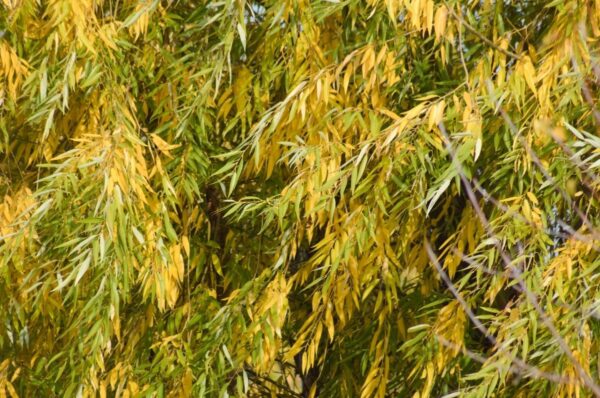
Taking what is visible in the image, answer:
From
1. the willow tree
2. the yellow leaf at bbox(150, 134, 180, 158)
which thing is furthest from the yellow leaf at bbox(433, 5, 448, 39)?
the yellow leaf at bbox(150, 134, 180, 158)

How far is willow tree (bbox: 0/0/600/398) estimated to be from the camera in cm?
272

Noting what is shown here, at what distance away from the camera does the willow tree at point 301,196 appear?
8.91ft

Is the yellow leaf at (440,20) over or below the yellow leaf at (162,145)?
below

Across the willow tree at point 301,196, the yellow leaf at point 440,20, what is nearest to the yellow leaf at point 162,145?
the willow tree at point 301,196

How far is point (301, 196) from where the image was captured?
2.79 m

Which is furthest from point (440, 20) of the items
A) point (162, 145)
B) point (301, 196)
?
point (162, 145)

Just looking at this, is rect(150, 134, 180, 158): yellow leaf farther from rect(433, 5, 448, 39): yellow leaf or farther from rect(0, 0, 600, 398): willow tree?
rect(433, 5, 448, 39): yellow leaf

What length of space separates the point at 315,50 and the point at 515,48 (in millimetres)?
531

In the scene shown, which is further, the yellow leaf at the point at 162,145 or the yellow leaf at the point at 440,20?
the yellow leaf at the point at 162,145

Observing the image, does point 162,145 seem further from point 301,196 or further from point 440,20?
point 440,20

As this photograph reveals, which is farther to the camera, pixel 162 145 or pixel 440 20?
pixel 162 145

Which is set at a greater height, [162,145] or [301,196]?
[162,145]

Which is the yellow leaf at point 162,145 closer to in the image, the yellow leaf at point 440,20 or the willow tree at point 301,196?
the willow tree at point 301,196

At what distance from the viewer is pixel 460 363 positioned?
290cm
